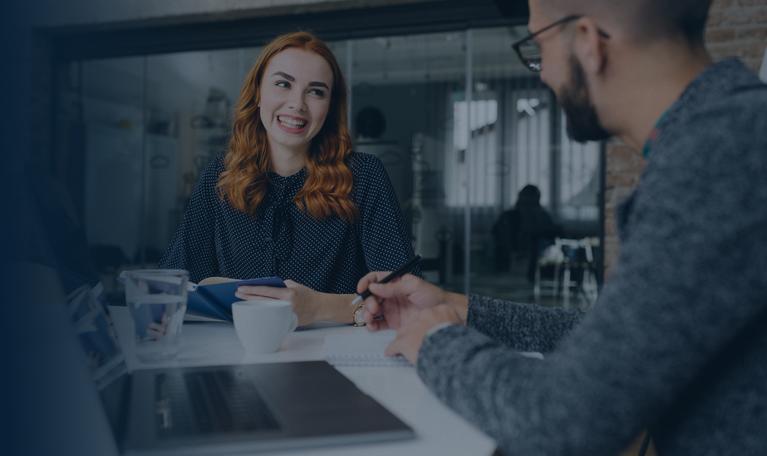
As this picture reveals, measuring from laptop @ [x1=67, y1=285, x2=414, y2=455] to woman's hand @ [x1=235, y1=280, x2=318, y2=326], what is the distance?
30cm

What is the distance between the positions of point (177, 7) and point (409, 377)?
15.0ft

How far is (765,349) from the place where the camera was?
636 millimetres

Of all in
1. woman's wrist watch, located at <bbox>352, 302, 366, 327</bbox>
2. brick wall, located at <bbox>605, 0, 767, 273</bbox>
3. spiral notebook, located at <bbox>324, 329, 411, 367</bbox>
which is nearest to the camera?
spiral notebook, located at <bbox>324, 329, 411, 367</bbox>

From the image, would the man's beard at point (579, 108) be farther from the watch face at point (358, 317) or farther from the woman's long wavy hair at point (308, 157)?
the woman's long wavy hair at point (308, 157)

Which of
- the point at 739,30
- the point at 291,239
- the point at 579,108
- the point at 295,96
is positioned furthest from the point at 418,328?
the point at 739,30

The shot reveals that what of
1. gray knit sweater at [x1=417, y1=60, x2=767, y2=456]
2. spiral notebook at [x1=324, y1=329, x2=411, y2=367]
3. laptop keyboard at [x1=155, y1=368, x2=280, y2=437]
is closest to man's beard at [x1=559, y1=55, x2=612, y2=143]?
gray knit sweater at [x1=417, y1=60, x2=767, y2=456]

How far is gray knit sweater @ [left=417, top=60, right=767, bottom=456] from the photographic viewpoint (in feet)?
1.89

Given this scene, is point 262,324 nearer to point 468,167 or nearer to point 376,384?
point 376,384

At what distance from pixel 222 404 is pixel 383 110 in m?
4.49

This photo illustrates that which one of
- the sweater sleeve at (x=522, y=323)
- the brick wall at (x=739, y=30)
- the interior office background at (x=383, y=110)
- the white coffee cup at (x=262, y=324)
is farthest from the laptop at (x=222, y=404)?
the interior office background at (x=383, y=110)

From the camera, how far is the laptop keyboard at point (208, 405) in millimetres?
640

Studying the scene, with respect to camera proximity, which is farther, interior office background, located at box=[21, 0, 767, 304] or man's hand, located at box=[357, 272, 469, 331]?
interior office background, located at box=[21, 0, 767, 304]

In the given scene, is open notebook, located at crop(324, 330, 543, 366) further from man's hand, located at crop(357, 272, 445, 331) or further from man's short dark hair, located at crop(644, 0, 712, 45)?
man's short dark hair, located at crop(644, 0, 712, 45)

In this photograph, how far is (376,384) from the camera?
85cm
